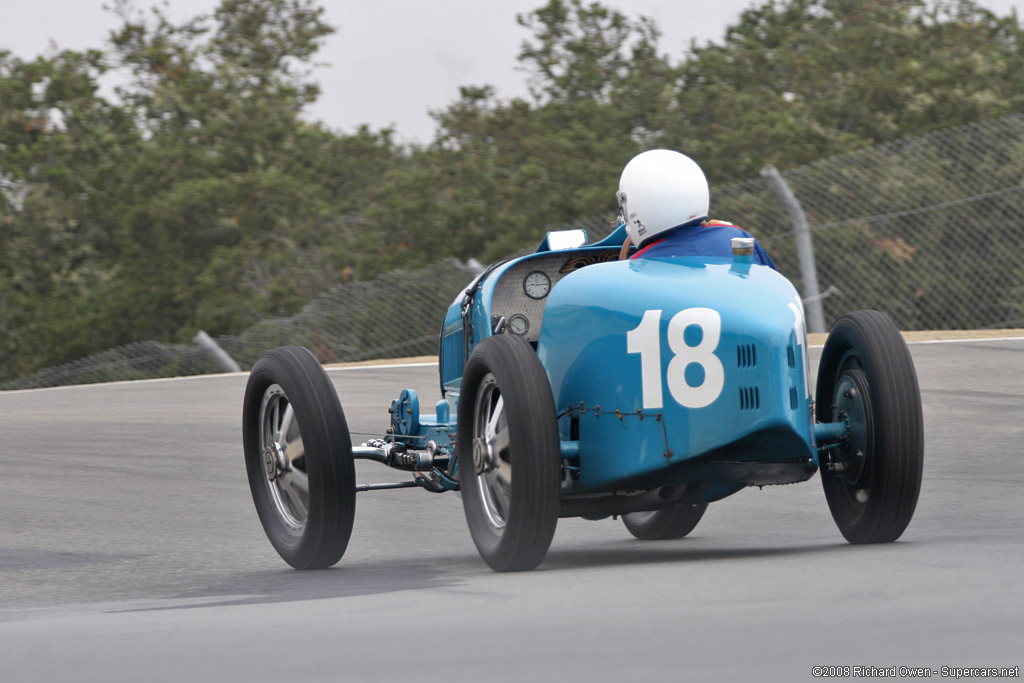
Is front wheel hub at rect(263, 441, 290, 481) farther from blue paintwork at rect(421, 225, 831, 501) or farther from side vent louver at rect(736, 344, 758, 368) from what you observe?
side vent louver at rect(736, 344, 758, 368)

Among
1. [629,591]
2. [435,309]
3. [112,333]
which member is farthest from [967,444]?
[112,333]

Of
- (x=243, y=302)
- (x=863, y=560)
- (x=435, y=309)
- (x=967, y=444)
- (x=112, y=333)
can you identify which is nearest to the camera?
(x=863, y=560)

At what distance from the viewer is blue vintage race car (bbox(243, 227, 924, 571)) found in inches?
216

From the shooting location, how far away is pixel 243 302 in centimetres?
3030

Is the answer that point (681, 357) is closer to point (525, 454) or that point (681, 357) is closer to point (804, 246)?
point (525, 454)

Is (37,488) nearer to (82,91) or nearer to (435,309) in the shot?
(435,309)

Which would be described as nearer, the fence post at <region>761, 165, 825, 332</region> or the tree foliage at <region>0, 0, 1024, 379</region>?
the fence post at <region>761, 165, 825, 332</region>

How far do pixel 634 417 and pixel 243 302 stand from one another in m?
25.2

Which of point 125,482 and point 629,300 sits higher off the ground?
point 629,300

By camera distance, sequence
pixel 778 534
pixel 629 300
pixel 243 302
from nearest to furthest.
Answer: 1. pixel 629 300
2. pixel 778 534
3. pixel 243 302

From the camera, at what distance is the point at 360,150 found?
38.3m

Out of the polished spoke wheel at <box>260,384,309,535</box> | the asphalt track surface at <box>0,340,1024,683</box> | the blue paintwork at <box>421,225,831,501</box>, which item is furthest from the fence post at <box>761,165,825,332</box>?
the blue paintwork at <box>421,225,831,501</box>

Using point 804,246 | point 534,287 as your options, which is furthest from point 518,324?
point 804,246

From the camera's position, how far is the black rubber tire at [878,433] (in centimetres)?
570
